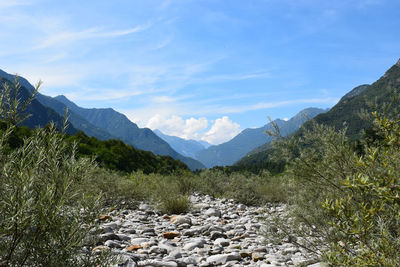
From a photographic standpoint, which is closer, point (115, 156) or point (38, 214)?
point (38, 214)

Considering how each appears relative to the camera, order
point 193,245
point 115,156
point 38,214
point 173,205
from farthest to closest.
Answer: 1. point 115,156
2. point 173,205
3. point 193,245
4. point 38,214

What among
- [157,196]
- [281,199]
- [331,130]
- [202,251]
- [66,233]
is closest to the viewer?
[66,233]

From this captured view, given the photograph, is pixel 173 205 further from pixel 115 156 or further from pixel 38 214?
pixel 115 156

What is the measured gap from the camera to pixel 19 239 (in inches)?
81.4

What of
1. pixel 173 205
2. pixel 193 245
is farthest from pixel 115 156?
pixel 193 245

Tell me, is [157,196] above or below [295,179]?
below

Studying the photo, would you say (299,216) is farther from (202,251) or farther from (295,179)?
(202,251)

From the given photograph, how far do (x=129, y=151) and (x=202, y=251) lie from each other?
23.4 m

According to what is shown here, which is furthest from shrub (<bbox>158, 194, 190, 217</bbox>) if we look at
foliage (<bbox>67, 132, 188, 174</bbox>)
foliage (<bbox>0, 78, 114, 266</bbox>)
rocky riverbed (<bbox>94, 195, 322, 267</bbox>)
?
foliage (<bbox>67, 132, 188, 174</bbox>)

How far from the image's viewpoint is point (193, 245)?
18.7ft

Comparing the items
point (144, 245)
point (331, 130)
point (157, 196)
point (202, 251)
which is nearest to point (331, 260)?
point (331, 130)

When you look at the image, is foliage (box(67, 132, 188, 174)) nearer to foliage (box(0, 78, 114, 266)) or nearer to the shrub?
the shrub

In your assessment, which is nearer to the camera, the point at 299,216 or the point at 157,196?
the point at 299,216

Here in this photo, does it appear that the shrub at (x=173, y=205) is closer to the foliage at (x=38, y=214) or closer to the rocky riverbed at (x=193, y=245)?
the rocky riverbed at (x=193, y=245)
